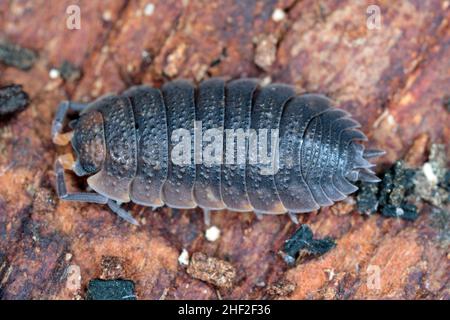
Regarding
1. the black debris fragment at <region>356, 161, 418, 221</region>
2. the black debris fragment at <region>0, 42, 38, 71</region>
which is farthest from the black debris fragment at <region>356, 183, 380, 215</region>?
the black debris fragment at <region>0, 42, 38, 71</region>

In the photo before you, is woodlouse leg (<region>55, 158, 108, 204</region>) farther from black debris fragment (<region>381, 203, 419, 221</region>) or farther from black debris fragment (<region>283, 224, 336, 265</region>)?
black debris fragment (<region>381, 203, 419, 221</region>)

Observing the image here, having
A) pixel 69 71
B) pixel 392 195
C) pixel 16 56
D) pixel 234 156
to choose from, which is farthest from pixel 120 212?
pixel 392 195

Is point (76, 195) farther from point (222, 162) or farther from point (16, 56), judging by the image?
point (16, 56)

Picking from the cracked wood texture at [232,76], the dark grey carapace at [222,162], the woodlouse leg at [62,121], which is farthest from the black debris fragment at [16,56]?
the dark grey carapace at [222,162]

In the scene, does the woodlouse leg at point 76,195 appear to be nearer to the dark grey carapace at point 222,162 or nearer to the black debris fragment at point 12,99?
the dark grey carapace at point 222,162

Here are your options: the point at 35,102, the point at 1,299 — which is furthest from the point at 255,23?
the point at 1,299
